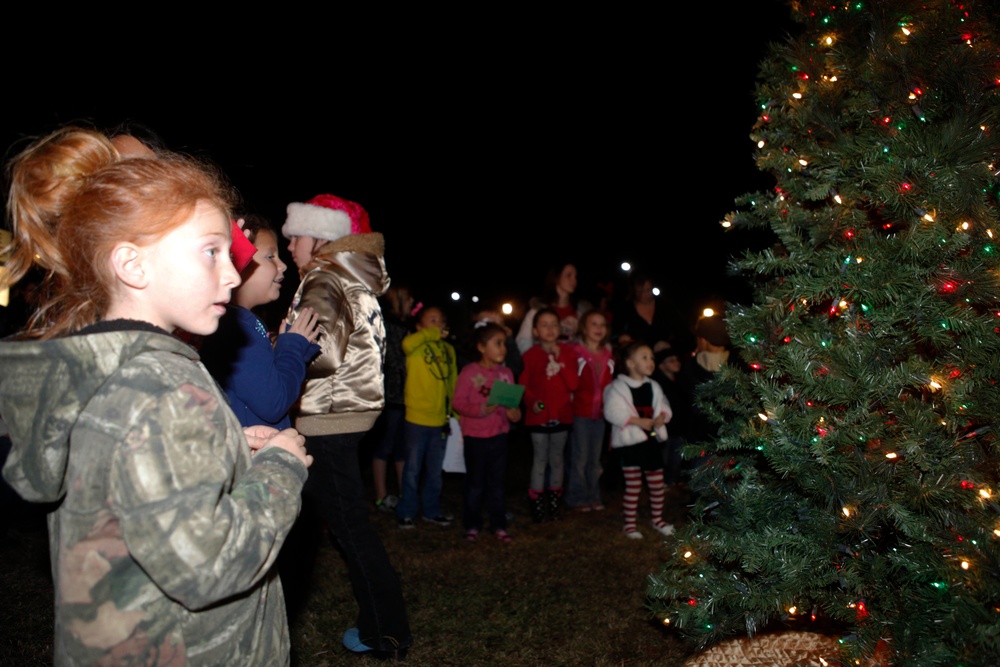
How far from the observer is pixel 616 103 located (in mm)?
14273

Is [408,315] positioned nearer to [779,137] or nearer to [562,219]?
[779,137]

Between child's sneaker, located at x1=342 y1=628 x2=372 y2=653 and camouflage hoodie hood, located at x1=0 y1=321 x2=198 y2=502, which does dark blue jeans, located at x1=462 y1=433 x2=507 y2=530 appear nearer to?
child's sneaker, located at x1=342 y1=628 x2=372 y2=653

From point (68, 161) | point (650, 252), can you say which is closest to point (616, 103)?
point (650, 252)

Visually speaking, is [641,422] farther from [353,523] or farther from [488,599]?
[353,523]

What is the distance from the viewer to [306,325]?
113 inches

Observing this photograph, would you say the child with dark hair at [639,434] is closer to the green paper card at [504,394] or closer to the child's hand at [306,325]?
the green paper card at [504,394]

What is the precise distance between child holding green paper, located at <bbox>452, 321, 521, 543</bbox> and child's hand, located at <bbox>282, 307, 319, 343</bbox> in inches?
113

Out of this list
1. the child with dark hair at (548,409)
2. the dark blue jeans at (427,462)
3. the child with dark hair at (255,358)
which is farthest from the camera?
the child with dark hair at (548,409)

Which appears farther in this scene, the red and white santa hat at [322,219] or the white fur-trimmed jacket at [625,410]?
the white fur-trimmed jacket at [625,410]

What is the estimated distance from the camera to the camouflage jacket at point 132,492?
4.23ft

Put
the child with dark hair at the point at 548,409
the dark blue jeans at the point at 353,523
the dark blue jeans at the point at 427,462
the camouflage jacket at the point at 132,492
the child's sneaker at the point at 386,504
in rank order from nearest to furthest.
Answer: the camouflage jacket at the point at 132,492 < the dark blue jeans at the point at 353,523 < the dark blue jeans at the point at 427,462 < the child with dark hair at the point at 548,409 < the child's sneaker at the point at 386,504

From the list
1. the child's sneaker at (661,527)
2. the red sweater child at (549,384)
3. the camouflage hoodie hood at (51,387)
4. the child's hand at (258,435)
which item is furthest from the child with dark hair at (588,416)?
the camouflage hoodie hood at (51,387)

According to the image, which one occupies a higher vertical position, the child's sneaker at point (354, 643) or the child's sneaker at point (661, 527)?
the child's sneaker at point (354, 643)

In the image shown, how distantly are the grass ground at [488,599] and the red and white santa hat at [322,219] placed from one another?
89.1 inches
